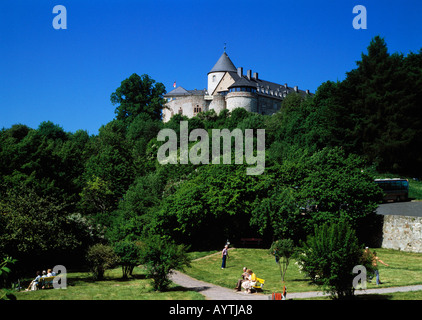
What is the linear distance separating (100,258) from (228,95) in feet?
257

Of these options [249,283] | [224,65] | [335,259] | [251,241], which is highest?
[224,65]

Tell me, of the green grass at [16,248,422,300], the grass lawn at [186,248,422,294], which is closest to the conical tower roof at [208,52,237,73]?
the green grass at [16,248,422,300]

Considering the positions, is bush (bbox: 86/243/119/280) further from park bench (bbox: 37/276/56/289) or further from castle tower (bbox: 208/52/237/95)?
castle tower (bbox: 208/52/237/95)

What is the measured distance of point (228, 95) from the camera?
100 m

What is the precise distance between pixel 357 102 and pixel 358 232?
801 inches

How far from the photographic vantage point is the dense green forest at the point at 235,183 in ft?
102

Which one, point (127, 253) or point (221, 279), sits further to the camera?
point (127, 253)

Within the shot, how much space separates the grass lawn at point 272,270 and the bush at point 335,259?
6.57 ft

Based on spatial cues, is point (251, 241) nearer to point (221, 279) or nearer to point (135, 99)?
point (221, 279)

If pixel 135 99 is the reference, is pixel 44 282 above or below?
below

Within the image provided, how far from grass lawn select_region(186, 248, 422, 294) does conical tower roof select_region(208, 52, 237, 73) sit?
89628 millimetres

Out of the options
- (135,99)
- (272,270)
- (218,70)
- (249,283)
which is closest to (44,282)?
(249,283)

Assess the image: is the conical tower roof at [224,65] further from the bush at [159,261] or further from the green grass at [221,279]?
the bush at [159,261]
